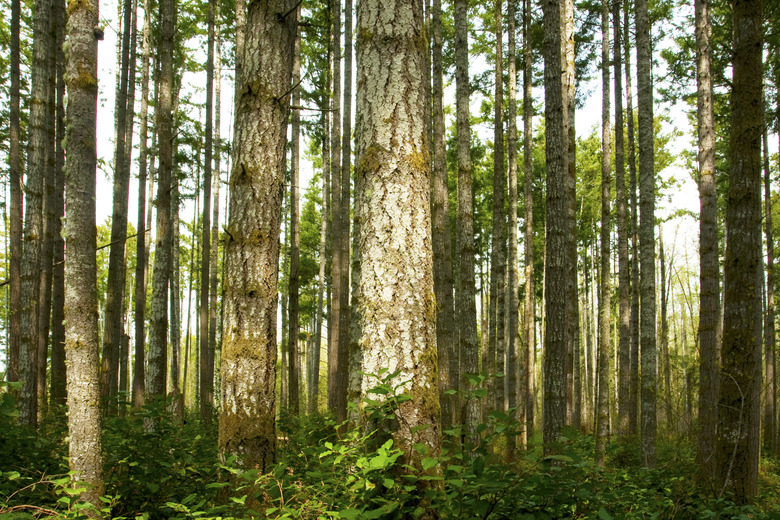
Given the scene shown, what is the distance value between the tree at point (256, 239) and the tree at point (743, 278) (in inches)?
164

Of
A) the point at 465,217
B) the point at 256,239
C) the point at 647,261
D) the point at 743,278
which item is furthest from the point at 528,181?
the point at 256,239

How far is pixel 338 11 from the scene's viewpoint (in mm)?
12672

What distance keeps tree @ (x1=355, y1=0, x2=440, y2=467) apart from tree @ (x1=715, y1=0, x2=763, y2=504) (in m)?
3.56

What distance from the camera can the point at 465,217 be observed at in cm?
884

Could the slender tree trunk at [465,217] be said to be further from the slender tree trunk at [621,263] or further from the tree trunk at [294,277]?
the slender tree trunk at [621,263]

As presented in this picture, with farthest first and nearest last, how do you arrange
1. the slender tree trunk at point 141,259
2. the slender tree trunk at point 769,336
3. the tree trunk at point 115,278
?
1. the slender tree trunk at point 769,336
2. the slender tree trunk at point 141,259
3. the tree trunk at point 115,278

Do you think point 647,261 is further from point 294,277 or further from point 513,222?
point 294,277

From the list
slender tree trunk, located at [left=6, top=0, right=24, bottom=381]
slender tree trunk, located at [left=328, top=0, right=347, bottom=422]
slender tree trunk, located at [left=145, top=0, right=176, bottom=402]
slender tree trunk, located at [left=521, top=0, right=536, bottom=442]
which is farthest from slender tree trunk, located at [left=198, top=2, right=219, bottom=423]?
slender tree trunk, located at [left=521, top=0, right=536, bottom=442]

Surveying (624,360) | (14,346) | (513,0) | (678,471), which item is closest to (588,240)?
(624,360)

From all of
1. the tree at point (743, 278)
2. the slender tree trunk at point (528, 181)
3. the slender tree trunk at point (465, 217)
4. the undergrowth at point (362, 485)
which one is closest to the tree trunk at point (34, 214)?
the undergrowth at point (362, 485)

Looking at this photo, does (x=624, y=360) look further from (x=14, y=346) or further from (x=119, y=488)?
(x=14, y=346)

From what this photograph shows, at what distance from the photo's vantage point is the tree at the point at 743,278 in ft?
15.2

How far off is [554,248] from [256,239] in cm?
390

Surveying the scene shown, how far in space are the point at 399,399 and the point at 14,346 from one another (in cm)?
915
